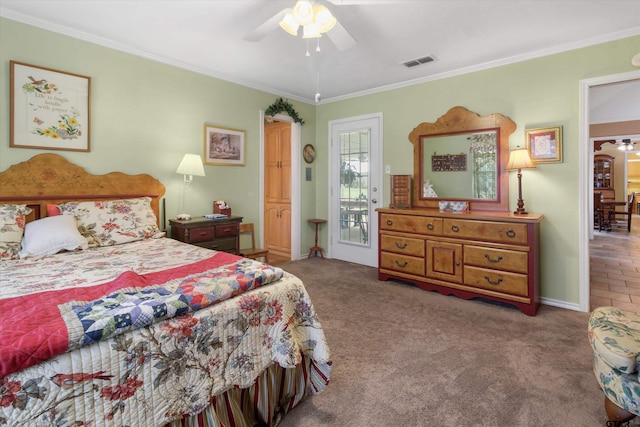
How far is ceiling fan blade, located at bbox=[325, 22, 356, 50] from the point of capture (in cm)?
217

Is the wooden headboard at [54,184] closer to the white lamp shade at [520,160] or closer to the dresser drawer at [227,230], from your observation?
the dresser drawer at [227,230]

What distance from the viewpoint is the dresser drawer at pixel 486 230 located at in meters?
3.02

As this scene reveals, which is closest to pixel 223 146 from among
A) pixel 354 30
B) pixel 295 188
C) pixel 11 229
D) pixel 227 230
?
pixel 227 230

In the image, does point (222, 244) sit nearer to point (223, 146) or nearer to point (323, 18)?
point (223, 146)

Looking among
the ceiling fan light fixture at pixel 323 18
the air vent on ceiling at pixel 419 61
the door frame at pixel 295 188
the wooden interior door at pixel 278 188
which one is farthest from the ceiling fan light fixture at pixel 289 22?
the wooden interior door at pixel 278 188

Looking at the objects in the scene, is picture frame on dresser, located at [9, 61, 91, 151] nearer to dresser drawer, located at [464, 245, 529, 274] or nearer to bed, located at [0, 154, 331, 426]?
bed, located at [0, 154, 331, 426]

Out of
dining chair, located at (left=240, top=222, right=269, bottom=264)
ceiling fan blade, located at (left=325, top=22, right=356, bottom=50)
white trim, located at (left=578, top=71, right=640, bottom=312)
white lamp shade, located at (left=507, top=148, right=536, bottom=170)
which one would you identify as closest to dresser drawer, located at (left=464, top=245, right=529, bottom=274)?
white trim, located at (left=578, top=71, right=640, bottom=312)

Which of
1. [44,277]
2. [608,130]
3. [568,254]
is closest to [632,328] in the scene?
[568,254]

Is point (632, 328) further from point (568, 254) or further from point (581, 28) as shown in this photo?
point (581, 28)

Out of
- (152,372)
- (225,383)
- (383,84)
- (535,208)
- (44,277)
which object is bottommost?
(225,383)

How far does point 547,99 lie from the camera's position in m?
3.28

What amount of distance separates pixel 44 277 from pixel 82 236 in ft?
2.75

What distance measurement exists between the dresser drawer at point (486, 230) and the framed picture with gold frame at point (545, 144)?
84 centimetres

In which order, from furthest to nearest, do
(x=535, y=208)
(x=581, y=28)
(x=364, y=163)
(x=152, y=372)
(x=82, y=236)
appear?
(x=364, y=163) < (x=535, y=208) < (x=581, y=28) < (x=82, y=236) < (x=152, y=372)
